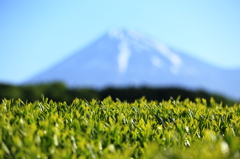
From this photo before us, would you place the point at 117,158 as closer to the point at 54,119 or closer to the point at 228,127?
the point at 54,119

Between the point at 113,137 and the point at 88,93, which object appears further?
the point at 88,93

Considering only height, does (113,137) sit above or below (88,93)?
below

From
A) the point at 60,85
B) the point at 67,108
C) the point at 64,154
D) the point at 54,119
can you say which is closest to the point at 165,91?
the point at 60,85

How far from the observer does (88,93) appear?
16422 millimetres

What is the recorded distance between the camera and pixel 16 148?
10.2 ft

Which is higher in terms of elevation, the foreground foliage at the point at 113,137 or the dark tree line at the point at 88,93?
the dark tree line at the point at 88,93

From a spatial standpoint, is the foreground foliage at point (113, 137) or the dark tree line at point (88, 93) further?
the dark tree line at point (88, 93)

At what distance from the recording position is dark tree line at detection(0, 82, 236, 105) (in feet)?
52.7

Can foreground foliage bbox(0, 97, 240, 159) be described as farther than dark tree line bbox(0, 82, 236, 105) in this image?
No

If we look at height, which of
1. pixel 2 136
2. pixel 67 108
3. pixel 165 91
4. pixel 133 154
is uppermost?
pixel 165 91

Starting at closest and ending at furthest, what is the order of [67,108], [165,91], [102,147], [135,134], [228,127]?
[102,147], [135,134], [228,127], [67,108], [165,91]

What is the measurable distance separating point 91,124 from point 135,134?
473mm

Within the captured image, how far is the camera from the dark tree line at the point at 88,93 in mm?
16078

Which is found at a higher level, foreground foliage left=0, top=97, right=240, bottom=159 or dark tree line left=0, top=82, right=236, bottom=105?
dark tree line left=0, top=82, right=236, bottom=105
